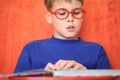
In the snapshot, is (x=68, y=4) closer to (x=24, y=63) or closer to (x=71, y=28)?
(x=71, y=28)

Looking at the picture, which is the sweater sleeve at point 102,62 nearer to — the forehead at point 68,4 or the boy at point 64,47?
the boy at point 64,47

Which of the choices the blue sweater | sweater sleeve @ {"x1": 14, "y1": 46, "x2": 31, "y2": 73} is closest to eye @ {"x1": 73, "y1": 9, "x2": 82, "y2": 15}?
Result: the blue sweater

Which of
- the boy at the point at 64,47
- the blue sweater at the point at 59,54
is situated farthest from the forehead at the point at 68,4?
the blue sweater at the point at 59,54

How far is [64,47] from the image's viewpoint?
1048 millimetres

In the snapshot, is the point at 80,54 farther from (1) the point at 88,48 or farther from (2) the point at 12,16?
(2) the point at 12,16

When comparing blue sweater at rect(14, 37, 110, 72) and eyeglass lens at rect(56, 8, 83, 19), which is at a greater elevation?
eyeglass lens at rect(56, 8, 83, 19)

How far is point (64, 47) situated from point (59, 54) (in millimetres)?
40

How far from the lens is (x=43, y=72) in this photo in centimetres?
58

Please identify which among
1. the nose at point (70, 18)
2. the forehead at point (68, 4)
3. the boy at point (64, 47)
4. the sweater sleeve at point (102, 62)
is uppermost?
the forehead at point (68, 4)

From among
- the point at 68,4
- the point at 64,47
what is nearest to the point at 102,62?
the point at 64,47

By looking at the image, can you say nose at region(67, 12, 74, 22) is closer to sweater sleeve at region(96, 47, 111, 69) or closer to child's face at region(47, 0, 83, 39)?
child's face at region(47, 0, 83, 39)

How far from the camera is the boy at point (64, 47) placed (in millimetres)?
1009

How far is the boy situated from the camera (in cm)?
101

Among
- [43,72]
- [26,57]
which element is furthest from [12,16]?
[43,72]
